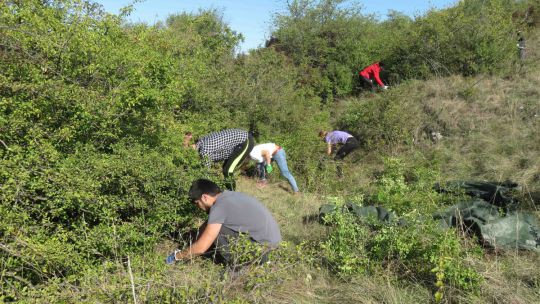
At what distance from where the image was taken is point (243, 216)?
3445mm

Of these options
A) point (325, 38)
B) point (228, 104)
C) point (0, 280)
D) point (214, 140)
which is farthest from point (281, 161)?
A: point (325, 38)

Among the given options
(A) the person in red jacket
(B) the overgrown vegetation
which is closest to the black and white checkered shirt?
(B) the overgrown vegetation

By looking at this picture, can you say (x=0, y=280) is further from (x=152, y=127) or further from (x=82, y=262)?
(x=152, y=127)

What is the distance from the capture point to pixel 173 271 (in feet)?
10.2

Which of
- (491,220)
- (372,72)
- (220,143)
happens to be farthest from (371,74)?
(491,220)

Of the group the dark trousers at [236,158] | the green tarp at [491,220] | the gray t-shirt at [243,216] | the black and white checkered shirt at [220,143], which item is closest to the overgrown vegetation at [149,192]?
the green tarp at [491,220]

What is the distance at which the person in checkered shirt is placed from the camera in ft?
17.6

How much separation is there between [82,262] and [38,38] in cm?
205

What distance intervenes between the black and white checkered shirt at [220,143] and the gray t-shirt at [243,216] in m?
1.92

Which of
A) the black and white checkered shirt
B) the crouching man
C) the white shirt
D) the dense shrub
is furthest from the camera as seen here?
the white shirt

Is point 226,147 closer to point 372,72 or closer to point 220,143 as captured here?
point 220,143

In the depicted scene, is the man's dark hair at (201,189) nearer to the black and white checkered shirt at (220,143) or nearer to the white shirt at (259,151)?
the black and white checkered shirt at (220,143)

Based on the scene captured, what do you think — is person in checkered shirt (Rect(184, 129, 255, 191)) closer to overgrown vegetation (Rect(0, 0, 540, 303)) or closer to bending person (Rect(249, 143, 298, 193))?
overgrown vegetation (Rect(0, 0, 540, 303))

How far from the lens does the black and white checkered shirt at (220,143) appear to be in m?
5.37
